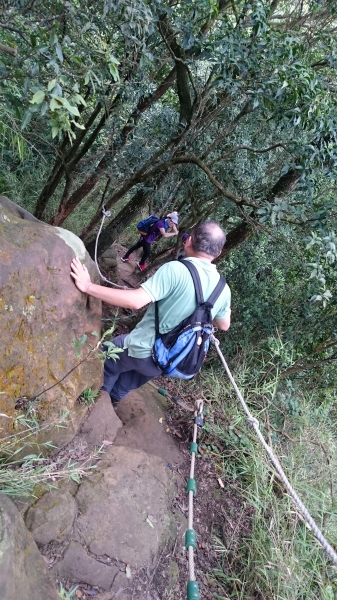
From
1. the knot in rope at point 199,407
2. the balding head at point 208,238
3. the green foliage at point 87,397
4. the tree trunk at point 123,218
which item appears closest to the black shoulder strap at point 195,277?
the balding head at point 208,238

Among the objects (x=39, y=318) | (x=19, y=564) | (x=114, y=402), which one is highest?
(x=39, y=318)

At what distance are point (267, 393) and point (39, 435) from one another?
2.78m

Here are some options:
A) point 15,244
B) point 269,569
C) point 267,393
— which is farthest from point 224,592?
point 15,244

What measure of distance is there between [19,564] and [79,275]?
66.8 inches

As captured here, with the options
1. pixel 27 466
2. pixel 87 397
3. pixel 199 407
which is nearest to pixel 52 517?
pixel 27 466

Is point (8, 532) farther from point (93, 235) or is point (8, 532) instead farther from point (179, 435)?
point (93, 235)

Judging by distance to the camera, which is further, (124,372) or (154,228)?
(154,228)

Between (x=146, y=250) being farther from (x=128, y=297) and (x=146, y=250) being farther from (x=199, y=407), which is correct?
(x=128, y=297)

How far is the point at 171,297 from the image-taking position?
2855 mm

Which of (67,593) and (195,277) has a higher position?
(195,277)

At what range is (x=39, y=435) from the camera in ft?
8.56

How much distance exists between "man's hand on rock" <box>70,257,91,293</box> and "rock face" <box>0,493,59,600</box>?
1366mm

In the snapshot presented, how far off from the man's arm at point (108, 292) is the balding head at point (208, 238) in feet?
1.70

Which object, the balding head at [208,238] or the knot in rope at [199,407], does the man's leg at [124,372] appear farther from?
the balding head at [208,238]
